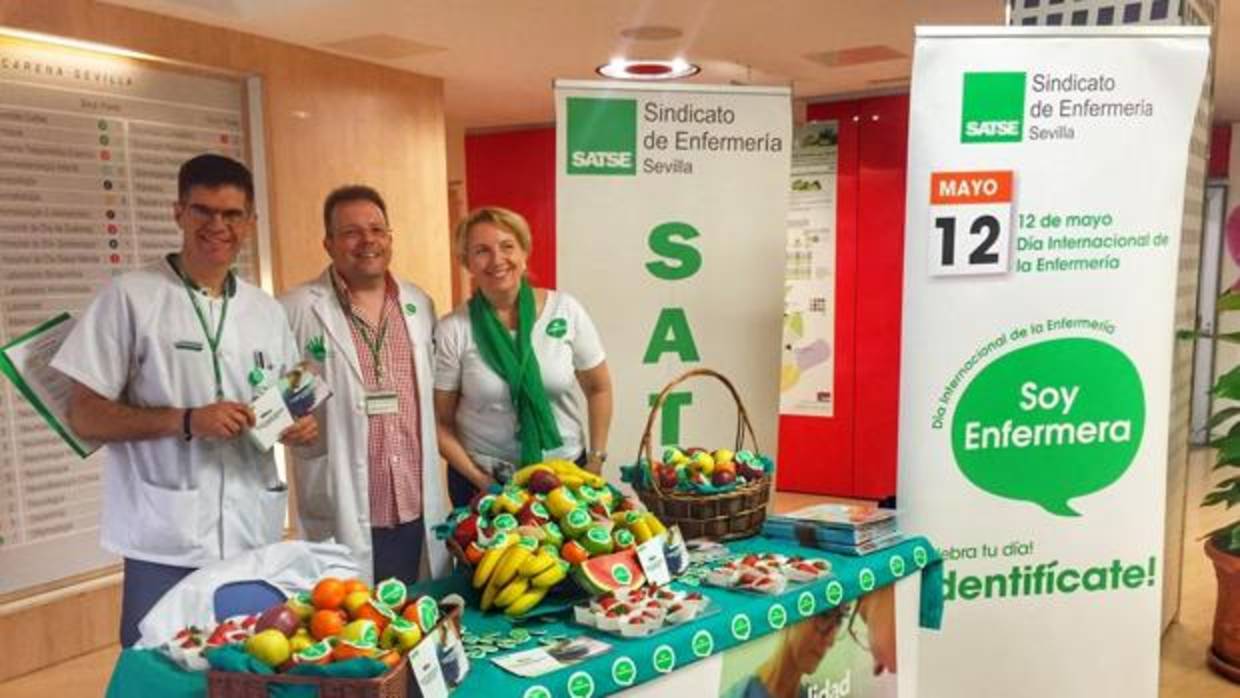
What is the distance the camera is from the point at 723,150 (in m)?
3.11

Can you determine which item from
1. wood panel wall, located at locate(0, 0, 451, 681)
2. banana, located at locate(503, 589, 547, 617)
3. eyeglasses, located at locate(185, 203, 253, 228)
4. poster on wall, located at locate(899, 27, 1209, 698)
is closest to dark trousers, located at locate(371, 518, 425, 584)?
eyeglasses, located at locate(185, 203, 253, 228)

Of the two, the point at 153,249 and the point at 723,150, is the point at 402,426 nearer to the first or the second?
the point at 723,150

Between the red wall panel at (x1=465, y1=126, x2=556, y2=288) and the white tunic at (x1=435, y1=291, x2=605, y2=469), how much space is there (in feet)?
13.9

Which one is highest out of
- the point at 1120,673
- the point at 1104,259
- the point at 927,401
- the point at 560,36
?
the point at 560,36

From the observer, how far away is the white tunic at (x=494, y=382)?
2.58 m

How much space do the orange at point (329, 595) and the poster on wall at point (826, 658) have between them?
2.28 feet

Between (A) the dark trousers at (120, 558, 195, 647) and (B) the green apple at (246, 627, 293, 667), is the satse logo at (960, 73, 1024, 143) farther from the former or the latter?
(A) the dark trousers at (120, 558, 195, 647)

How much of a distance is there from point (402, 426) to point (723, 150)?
4.57 feet

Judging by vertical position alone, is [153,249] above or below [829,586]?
above

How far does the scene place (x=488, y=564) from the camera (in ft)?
5.42

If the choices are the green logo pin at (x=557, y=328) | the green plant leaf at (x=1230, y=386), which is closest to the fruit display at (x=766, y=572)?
the green logo pin at (x=557, y=328)

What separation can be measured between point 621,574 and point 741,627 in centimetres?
23

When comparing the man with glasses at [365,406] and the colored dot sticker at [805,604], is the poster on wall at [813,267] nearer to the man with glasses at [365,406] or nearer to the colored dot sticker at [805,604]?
the man with glasses at [365,406]

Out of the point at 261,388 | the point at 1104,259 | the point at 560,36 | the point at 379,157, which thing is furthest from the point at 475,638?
the point at 379,157
